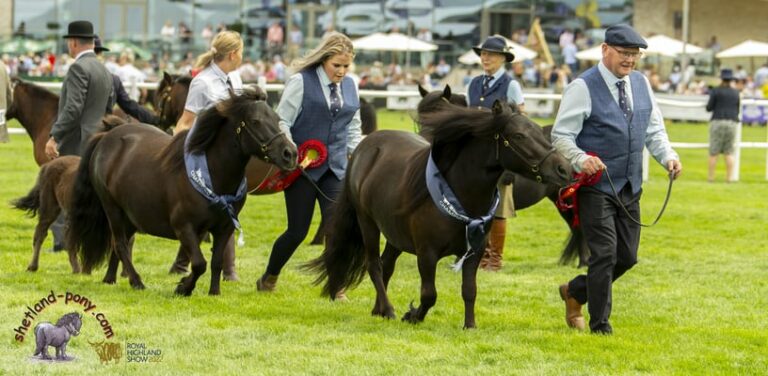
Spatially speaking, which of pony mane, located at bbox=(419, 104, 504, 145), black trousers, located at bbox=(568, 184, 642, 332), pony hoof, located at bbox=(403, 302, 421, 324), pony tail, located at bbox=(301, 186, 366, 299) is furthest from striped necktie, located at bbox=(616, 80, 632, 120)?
pony tail, located at bbox=(301, 186, 366, 299)

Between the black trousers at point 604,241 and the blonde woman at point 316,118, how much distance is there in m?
2.17

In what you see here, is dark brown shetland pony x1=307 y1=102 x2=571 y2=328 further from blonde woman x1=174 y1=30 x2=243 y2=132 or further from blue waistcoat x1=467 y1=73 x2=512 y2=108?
blue waistcoat x1=467 y1=73 x2=512 y2=108

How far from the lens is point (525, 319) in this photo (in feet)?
29.1

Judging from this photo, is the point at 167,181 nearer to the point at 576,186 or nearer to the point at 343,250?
the point at 343,250

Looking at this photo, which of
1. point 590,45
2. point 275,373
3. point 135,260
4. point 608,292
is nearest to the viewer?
point 275,373

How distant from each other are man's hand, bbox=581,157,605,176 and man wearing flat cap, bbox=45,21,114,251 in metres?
4.71

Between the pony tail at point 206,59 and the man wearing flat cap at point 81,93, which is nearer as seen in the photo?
the pony tail at point 206,59

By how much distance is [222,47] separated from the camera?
9914 mm

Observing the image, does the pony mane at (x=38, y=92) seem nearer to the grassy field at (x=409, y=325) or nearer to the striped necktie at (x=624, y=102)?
the grassy field at (x=409, y=325)

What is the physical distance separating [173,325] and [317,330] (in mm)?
846

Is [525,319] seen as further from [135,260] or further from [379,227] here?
[135,260]

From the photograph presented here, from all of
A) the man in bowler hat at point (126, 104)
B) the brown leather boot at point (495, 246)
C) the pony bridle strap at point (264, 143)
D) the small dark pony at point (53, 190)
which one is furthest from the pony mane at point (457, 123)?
the man in bowler hat at point (126, 104)

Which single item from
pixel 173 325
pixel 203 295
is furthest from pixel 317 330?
pixel 203 295

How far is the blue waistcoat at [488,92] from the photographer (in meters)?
11.1
